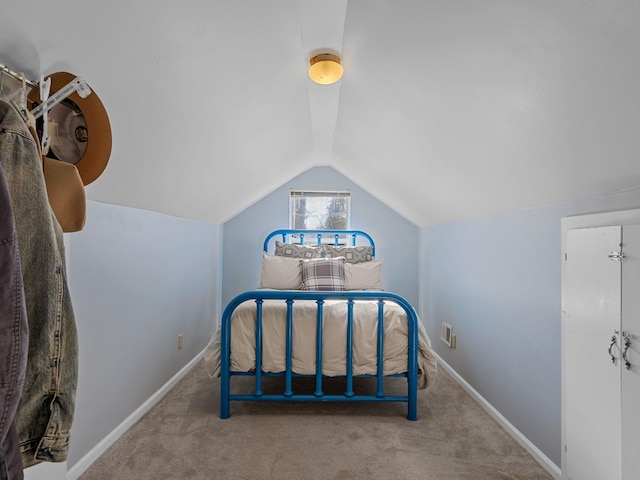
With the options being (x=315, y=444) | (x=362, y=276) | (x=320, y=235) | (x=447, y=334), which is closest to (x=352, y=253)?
(x=362, y=276)

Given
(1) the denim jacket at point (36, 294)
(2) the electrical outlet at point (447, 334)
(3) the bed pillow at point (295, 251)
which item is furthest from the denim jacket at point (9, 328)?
(3) the bed pillow at point (295, 251)

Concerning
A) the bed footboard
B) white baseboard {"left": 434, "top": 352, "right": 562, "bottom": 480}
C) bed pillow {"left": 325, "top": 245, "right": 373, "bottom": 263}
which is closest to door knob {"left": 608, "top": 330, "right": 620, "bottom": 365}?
white baseboard {"left": 434, "top": 352, "right": 562, "bottom": 480}

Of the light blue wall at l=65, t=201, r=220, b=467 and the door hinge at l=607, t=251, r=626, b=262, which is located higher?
the door hinge at l=607, t=251, r=626, b=262

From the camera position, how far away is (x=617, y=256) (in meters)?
1.40

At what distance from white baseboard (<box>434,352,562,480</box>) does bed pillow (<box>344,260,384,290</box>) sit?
1.04 metres

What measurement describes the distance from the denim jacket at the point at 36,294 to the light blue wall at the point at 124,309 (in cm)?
98

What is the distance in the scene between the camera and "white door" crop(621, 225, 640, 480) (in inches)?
51.2

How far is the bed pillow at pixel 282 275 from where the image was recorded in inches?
141

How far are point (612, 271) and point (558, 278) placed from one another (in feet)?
1.23

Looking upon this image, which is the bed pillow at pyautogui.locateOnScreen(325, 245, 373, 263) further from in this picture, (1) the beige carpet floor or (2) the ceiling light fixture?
(2) the ceiling light fixture

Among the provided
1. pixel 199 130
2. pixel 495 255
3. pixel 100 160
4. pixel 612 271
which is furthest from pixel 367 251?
pixel 100 160

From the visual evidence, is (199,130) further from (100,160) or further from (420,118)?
(420,118)

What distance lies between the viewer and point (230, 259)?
4469mm

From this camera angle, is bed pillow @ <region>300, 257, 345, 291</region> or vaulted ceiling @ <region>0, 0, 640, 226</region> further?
bed pillow @ <region>300, 257, 345, 291</region>
